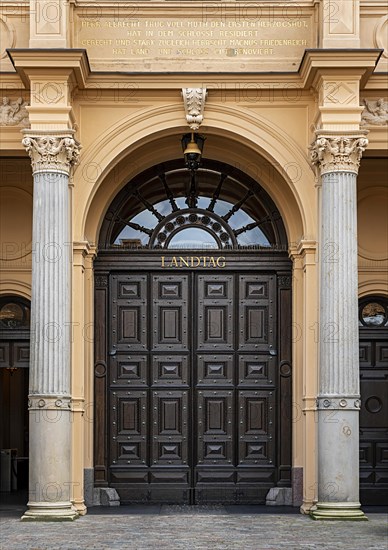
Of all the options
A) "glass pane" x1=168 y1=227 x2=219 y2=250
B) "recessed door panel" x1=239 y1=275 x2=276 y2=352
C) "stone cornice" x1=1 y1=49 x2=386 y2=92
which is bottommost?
"recessed door panel" x1=239 y1=275 x2=276 y2=352

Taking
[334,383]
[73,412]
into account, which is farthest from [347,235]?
[73,412]

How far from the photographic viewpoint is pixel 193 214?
1920 centimetres

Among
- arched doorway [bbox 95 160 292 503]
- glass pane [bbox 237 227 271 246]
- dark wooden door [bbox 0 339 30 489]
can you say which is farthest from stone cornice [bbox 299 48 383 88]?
dark wooden door [bbox 0 339 30 489]

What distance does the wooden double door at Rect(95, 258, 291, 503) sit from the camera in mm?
18766

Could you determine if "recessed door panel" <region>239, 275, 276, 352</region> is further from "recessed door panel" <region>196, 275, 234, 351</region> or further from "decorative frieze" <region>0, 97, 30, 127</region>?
"decorative frieze" <region>0, 97, 30, 127</region>

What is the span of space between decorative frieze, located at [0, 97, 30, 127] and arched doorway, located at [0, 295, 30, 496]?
3155mm

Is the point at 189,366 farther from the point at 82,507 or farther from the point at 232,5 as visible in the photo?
the point at 232,5

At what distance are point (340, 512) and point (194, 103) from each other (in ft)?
19.4

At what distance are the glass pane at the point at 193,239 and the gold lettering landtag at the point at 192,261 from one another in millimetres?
194

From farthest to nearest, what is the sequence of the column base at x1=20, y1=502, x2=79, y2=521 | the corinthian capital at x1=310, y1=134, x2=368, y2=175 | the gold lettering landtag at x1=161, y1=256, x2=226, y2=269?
the gold lettering landtag at x1=161, y1=256, x2=226, y2=269
the corinthian capital at x1=310, y1=134, x2=368, y2=175
the column base at x1=20, y1=502, x2=79, y2=521

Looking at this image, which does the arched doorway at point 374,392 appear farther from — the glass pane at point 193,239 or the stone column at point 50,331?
the stone column at point 50,331

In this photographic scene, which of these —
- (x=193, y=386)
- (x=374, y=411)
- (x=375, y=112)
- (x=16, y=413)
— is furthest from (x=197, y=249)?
(x=16, y=413)

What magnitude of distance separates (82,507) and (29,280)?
12.8ft

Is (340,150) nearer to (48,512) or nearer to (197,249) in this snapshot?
(197,249)
